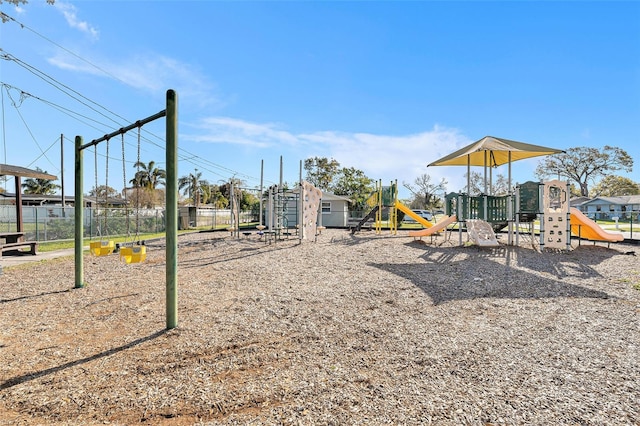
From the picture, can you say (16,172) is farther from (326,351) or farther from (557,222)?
(557,222)

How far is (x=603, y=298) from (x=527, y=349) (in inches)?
115

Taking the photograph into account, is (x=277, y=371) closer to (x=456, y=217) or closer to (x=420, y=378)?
(x=420, y=378)

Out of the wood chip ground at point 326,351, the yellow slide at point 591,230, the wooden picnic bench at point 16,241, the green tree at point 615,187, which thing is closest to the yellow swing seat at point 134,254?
the wood chip ground at point 326,351

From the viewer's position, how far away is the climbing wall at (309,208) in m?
13.4

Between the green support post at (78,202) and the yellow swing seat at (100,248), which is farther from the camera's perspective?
the green support post at (78,202)

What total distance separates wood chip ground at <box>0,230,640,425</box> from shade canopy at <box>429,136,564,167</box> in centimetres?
570

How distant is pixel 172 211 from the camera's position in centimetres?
396

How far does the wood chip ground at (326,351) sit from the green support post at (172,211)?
32cm

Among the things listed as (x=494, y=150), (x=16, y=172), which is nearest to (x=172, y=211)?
(x=494, y=150)

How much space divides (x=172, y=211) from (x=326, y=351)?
7.85 ft

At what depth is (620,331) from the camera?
145 inches

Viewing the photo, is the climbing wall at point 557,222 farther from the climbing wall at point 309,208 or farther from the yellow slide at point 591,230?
the climbing wall at point 309,208

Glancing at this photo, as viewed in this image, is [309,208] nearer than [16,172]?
No

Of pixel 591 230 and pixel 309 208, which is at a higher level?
pixel 309 208
